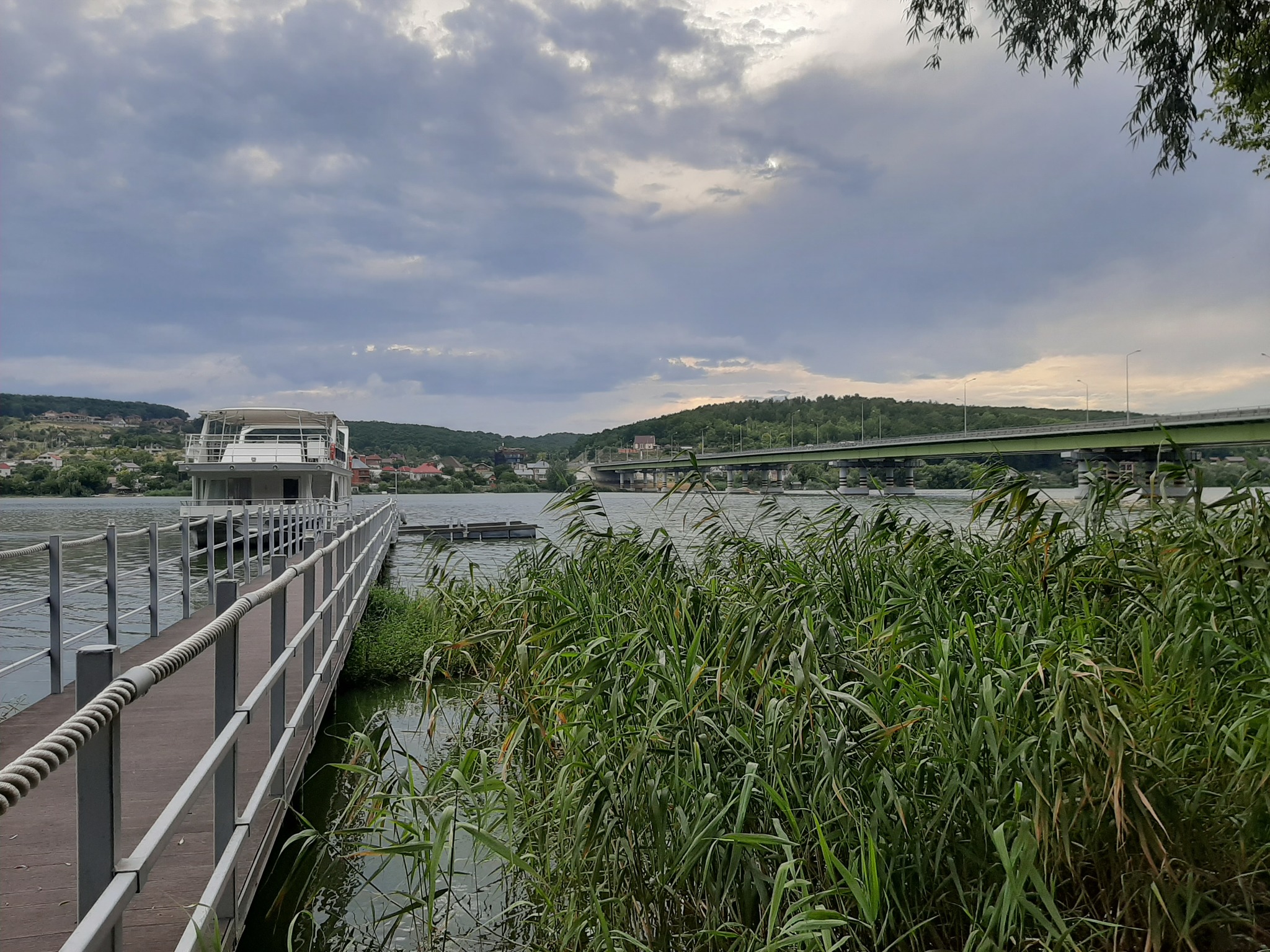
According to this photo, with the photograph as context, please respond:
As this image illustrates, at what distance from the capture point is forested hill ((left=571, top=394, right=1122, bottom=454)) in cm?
A: 3288

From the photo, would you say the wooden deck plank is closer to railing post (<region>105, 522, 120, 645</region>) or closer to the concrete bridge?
railing post (<region>105, 522, 120, 645</region>)

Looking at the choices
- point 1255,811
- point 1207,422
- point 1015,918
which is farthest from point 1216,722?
point 1207,422

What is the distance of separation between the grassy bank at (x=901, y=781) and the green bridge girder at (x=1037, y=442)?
9002 millimetres

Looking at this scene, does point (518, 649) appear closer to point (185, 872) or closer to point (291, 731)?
point (291, 731)

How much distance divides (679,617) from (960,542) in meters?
2.52

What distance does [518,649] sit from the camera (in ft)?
12.4

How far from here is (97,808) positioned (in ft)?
5.15

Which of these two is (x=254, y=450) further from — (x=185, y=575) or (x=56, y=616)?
(x=56, y=616)

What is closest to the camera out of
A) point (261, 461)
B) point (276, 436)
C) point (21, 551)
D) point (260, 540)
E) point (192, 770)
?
point (192, 770)

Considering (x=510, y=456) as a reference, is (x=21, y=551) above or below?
below

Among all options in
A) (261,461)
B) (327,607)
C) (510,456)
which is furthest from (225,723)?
(510,456)

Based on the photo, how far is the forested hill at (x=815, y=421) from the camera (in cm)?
3288

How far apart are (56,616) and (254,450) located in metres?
19.6

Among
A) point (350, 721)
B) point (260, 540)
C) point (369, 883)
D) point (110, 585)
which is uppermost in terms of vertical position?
point (110, 585)
